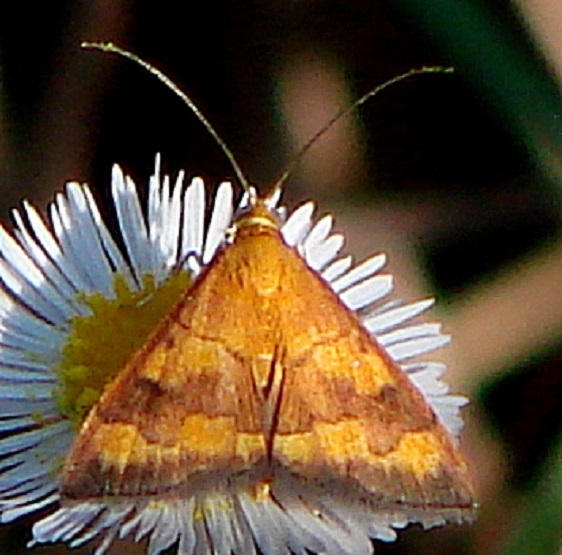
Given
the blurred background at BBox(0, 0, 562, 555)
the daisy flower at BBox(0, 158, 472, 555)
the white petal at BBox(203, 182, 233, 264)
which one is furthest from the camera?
the blurred background at BBox(0, 0, 562, 555)

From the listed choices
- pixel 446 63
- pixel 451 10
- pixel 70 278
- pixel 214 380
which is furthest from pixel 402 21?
pixel 214 380

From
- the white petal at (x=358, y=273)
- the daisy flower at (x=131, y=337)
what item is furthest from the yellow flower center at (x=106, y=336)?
the white petal at (x=358, y=273)

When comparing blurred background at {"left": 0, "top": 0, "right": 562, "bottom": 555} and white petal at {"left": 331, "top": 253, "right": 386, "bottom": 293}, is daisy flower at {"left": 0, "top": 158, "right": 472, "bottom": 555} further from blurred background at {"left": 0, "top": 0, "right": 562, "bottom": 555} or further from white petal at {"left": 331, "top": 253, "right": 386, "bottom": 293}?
blurred background at {"left": 0, "top": 0, "right": 562, "bottom": 555}

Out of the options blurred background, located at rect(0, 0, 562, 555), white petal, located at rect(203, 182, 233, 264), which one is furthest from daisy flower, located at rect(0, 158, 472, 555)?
blurred background, located at rect(0, 0, 562, 555)

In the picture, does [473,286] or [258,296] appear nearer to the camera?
[258,296]

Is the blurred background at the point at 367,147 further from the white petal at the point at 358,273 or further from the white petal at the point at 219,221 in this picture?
the white petal at the point at 219,221

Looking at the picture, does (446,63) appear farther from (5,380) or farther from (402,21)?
(5,380)
